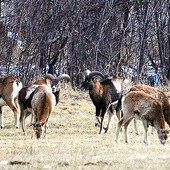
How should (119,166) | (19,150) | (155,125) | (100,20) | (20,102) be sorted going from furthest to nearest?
1. (100,20)
2. (20,102)
3. (155,125)
4. (19,150)
5. (119,166)

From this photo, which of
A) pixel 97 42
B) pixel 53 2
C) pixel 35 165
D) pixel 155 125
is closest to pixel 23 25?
pixel 53 2

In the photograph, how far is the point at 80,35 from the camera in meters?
27.8

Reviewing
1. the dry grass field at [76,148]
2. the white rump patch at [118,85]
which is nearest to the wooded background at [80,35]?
the dry grass field at [76,148]

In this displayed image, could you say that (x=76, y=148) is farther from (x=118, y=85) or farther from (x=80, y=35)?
(x=80, y=35)

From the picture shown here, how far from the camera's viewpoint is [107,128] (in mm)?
18859

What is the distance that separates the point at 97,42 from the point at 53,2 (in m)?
2.69

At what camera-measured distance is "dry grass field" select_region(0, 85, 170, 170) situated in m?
10.9

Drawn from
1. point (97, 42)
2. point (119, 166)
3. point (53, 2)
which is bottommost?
point (119, 166)

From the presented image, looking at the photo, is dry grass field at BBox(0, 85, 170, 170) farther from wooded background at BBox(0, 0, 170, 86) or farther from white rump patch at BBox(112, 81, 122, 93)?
wooded background at BBox(0, 0, 170, 86)

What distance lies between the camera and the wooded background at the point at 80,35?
27.7 meters

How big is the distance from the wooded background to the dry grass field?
15.2 ft

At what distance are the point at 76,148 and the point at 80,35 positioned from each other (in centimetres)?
1403

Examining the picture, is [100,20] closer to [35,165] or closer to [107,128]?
[107,128]

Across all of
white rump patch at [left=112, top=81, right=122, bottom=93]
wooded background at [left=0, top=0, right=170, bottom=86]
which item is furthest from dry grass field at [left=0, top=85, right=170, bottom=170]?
wooded background at [left=0, top=0, right=170, bottom=86]
